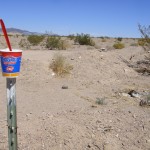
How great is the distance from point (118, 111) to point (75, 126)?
172 cm

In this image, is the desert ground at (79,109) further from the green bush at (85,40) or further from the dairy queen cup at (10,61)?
the green bush at (85,40)

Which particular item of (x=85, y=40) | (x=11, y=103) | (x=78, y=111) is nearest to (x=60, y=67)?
(x=78, y=111)

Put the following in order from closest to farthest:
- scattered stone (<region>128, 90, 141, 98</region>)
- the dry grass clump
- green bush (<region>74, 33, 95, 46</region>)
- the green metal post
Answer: the green metal post < scattered stone (<region>128, 90, 141, 98</region>) < the dry grass clump < green bush (<region>74, 33, 95, 46</region>)

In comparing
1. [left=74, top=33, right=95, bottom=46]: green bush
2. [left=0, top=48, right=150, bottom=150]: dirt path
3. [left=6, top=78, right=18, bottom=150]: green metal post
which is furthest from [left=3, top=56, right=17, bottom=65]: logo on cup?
[left=74, top=33, right=95, bottom=46]: green bush

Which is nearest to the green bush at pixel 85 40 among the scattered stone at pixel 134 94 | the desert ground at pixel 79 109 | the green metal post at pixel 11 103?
the desert ground at pixel 79 109

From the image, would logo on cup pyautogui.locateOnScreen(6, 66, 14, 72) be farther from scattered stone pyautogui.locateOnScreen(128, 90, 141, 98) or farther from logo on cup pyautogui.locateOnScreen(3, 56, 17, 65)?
scattered stone pyautogui.locateOnScreen(128, 90, 141, 98)

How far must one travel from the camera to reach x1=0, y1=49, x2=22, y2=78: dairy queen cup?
15.4ft

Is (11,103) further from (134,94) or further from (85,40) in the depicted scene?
(85,40)

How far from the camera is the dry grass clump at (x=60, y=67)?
1480 cm

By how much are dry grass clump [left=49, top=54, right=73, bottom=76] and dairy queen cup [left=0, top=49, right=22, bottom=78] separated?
9880mm

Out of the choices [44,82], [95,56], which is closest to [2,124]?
[44,82]

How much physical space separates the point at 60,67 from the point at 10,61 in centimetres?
1018

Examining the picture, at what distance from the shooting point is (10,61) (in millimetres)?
4707

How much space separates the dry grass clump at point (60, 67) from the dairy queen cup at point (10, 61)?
988 centimetres
